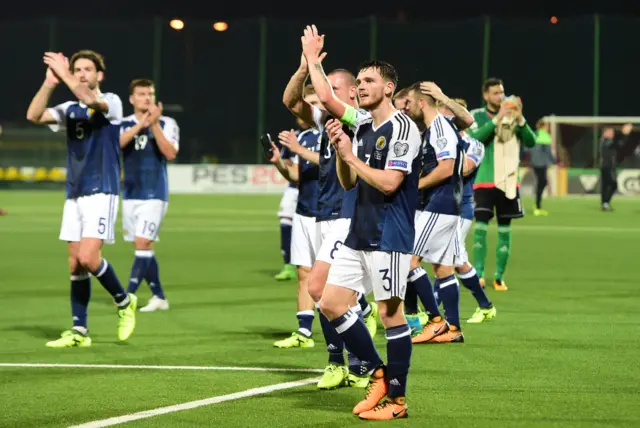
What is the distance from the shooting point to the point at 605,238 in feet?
70.9

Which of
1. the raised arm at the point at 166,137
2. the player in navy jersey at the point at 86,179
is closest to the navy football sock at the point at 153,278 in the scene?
the raised arm at the point at 166,137

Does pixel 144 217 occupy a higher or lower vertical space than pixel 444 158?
lower

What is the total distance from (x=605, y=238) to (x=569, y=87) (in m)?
24.3

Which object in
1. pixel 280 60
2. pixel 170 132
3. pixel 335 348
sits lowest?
pixel 335 348

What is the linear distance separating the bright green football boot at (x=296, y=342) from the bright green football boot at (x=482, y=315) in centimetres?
197

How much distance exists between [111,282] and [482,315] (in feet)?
11.0

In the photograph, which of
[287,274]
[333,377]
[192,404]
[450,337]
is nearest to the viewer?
[192,404]

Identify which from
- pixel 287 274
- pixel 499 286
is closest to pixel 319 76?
pixel 499 286

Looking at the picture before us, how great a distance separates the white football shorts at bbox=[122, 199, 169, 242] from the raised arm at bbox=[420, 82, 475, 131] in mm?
3260

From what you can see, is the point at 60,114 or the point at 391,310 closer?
the point at 391,310

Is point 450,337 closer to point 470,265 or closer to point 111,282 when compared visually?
point 470,265

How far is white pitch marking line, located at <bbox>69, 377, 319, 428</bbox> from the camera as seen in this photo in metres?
6.51

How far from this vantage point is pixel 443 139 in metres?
9.29

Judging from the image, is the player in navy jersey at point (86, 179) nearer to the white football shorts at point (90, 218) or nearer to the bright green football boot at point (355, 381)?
the white football shorts at point (90, 218)
